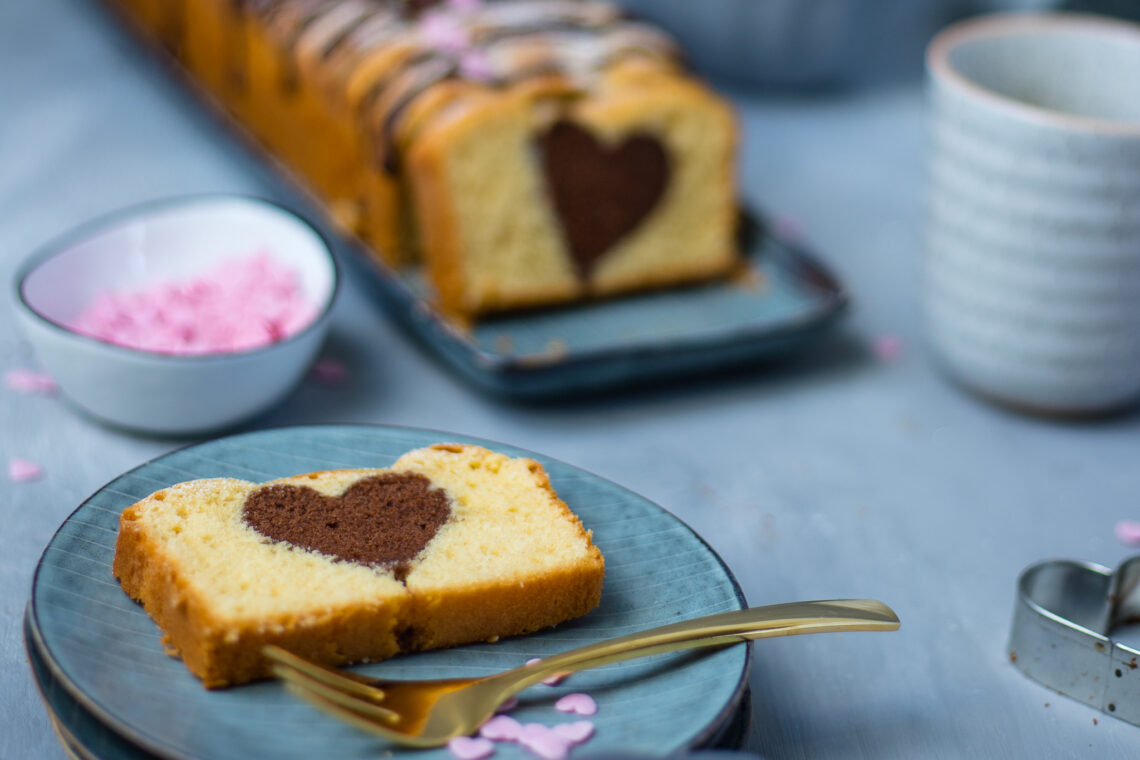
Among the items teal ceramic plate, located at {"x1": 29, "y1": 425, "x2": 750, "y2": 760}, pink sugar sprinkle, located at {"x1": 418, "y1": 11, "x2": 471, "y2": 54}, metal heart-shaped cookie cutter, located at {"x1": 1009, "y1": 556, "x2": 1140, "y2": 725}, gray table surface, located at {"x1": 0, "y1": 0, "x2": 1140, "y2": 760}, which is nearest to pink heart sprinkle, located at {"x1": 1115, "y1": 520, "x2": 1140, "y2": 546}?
gray table surface, located at {"x1": 0, "y1": 0, "x2": 1140, "y2": 760}

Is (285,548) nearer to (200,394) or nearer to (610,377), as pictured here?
(200,394)

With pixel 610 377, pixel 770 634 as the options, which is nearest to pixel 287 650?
pixel 770 634

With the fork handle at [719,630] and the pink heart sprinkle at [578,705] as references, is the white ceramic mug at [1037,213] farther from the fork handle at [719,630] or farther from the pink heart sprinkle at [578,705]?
the pink heart sprinkle at [578,705]

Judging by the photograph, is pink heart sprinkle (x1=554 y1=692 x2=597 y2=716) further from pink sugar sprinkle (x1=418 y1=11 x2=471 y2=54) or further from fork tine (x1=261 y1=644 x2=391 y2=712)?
pink sugar sprinkle (x1=418 y1=11 x2=471 y2=54)

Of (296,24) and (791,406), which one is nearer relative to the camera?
(791,406)

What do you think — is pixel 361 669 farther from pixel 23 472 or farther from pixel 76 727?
pixel 23 472

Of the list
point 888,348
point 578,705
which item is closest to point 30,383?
point 578,705

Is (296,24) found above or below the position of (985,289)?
above
